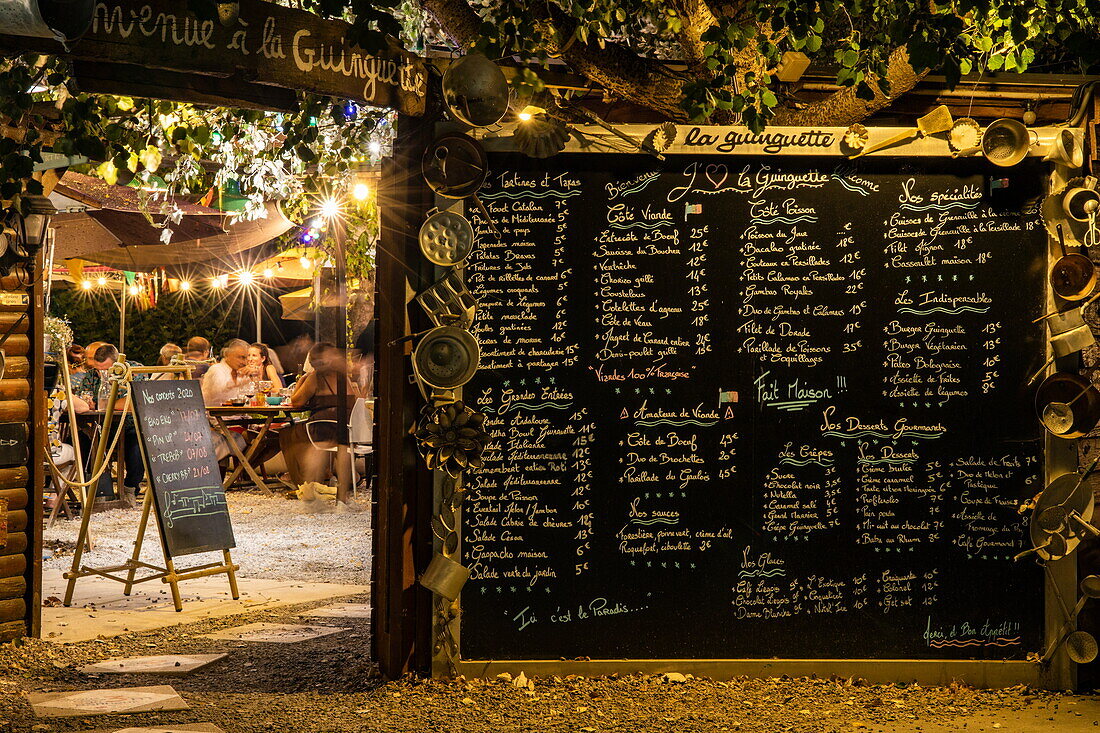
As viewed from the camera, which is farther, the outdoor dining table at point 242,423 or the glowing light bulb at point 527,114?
the outdoor dining table at point 242,423

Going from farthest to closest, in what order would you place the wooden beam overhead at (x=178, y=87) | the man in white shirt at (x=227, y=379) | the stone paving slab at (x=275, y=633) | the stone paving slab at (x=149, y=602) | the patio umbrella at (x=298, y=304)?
the patio umbrella at (x=298, y=304), the man in white shirt at (x=227, y=379), the stone paving slab at (x=149, y=602), the stone paving slab at (x=275, y=633), the wooden beam overhead at (x=178, y=87)

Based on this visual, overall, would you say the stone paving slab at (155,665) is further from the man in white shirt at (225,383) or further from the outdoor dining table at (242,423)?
the man in white shirt at (225,383)

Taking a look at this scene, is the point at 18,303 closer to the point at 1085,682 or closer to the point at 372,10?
the point at 372,10

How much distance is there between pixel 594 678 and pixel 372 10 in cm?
329

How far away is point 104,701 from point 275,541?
503 centimetres

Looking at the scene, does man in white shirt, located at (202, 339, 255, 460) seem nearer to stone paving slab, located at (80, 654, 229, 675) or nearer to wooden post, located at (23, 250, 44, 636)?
wooden post, located at (23, 250, 44, 636)

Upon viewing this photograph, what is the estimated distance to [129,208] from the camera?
11.8 meters

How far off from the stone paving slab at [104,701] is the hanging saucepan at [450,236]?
2492 mm

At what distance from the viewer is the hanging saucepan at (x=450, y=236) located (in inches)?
201

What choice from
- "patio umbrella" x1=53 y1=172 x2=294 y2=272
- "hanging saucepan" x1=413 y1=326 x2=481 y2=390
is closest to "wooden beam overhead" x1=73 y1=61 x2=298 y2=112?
"hanging saucepan" x1=413 y1=326 x2=481 y2=390

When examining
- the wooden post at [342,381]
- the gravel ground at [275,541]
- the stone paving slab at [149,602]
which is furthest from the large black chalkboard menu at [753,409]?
the wooden post at [342,381]

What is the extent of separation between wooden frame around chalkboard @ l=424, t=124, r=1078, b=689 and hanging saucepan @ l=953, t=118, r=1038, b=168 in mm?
104

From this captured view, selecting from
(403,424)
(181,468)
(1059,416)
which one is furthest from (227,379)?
(1059,416)

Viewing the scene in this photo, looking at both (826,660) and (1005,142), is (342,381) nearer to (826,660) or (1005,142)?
(826,660)
